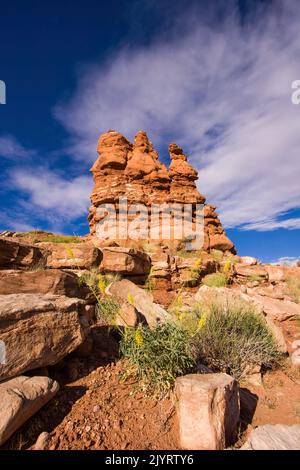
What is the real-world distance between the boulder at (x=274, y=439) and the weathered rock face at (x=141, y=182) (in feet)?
55.5

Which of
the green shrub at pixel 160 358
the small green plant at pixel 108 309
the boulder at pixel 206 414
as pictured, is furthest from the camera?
the small green plant at pixel 108 309

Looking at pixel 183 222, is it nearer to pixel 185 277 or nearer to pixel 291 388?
pixel 185 277

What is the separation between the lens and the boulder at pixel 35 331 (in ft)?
8.98

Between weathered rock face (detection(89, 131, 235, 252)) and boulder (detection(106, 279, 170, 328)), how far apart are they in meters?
13.4

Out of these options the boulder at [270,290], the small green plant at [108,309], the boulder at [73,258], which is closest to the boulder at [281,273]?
the boulder at [270,290]

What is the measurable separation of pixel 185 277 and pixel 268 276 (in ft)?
14.8

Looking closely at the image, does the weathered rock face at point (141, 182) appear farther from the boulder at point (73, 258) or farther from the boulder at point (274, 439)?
the boulder at point (274, 439)

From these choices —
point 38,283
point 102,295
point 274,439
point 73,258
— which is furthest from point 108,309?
point 73,258

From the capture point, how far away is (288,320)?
6.78 m

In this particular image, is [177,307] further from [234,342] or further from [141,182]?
[141,182]

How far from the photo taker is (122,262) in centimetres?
822

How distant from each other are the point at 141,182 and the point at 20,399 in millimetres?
21053
